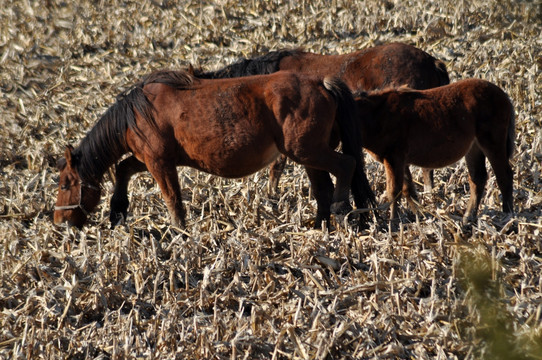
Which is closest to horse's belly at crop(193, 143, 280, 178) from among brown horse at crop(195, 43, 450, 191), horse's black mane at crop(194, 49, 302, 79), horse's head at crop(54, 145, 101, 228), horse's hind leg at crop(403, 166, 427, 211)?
horse's head at crop(54, 145, 101, 228)

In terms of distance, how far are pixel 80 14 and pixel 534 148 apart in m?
8.48

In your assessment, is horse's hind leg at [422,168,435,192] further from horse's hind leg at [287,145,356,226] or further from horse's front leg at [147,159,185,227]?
horse's front leg at [147,159,185,227]

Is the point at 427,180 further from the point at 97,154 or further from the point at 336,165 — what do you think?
the point at 97,154

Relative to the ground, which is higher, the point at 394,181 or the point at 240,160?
the point at 240,160

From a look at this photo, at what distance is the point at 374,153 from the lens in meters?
7.46

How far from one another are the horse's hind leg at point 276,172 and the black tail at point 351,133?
1.28 meters

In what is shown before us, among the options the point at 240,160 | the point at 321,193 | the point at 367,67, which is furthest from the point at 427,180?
the point at 240,160

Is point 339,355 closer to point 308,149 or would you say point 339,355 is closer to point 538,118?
point 308,149

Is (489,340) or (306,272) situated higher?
(489,340)

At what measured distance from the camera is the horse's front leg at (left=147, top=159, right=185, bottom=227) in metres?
7.21

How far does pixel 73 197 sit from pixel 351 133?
2.86 meters

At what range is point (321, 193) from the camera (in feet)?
23.8

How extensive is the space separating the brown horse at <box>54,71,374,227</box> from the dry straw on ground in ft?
1.46

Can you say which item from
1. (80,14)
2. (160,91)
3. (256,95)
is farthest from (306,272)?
(80,14)
